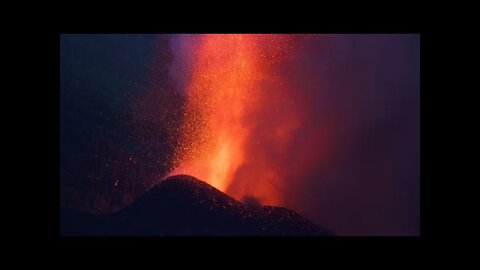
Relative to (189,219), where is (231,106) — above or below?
above

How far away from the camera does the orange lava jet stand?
4.06m

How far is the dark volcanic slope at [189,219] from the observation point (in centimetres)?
385

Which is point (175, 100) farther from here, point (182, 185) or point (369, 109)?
point (369, 109)

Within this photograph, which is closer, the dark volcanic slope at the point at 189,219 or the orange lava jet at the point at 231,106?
the dark volcanic slope at the point at 189,219

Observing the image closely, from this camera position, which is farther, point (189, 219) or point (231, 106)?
point (231, 106)

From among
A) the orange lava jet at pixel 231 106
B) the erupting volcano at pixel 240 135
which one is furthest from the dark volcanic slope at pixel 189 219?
the orange lava jet at pixel 231 106

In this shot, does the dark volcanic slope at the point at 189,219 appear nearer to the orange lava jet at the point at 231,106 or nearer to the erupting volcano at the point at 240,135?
the erupting volcano at the point at 240,135

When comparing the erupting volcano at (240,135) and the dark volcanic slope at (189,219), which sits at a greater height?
the erupting volcano at (240,135)

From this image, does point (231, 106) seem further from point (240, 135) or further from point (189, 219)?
point (189, 219)

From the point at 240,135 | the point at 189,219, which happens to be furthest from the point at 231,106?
the point at 189,219

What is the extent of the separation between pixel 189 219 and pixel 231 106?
108 cm

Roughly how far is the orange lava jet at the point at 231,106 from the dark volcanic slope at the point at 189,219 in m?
0.21

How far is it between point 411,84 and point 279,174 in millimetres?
1400

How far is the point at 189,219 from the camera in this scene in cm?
387
